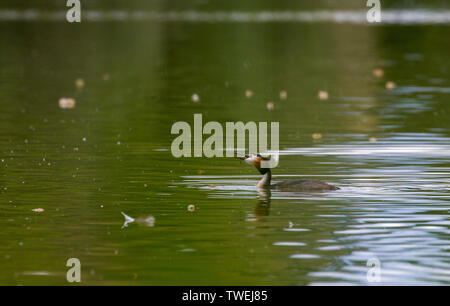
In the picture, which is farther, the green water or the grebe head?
the grebe head

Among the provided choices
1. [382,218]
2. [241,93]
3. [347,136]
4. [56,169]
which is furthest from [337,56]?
[382,218]

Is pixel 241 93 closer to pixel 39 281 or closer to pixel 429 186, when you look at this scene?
pixel 429 186

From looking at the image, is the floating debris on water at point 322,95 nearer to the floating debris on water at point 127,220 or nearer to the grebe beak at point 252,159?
the grebe beak at point 252,159

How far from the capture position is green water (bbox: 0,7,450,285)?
12.0 m

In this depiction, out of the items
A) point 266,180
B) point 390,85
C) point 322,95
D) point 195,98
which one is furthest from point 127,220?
point 390,85

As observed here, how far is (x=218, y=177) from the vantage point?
17609 mm

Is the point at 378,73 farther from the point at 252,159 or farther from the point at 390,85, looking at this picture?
the point at 252,159

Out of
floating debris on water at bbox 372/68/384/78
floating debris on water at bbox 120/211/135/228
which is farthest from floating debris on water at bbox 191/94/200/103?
floating debris on water at bbox 120/211/135/228

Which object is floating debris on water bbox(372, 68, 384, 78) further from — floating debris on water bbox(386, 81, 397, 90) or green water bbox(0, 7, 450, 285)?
floating debris on water bbox(386, 81, 397, 90)

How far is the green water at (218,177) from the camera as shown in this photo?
12.0m

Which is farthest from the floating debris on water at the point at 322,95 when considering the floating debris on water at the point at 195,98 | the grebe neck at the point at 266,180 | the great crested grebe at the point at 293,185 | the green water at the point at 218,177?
the grebe neck at the point at 266,180

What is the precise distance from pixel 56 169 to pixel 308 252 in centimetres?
682

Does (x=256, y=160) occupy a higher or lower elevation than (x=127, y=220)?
higher

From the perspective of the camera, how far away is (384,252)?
1235cm
